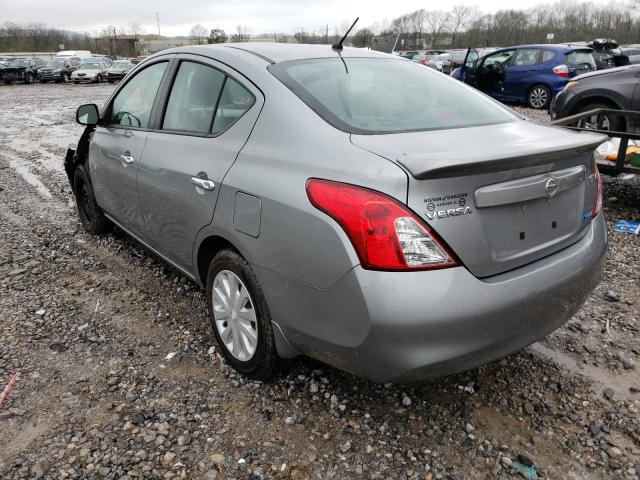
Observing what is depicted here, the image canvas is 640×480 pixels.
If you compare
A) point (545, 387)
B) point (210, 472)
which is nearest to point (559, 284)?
point (545, 387)

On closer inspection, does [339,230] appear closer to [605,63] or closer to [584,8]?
[605,63]

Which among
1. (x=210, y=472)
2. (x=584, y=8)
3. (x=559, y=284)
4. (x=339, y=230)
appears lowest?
(x=210, y=472)

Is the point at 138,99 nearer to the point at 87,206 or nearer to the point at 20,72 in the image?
the point at 87,206

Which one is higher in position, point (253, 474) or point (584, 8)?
point (584, 8)

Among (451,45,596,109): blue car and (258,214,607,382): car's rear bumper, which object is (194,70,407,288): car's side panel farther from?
(451,45,596,109): blue car

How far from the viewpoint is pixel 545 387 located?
2.63 meters

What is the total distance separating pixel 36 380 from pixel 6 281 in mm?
1585

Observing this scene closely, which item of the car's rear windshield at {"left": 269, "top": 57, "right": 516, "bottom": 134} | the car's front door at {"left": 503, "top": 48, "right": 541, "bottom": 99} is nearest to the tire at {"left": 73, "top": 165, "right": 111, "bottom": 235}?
the car's rear windshield at {"left": 269, "top": 57, "right": 516, "bottom": 134}

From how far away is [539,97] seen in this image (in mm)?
13555

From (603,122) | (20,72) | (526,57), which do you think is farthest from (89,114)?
(20,72)

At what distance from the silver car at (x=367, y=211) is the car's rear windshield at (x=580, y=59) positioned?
12298mm

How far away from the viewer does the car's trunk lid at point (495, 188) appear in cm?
186

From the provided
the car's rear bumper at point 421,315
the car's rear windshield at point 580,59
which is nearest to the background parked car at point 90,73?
the car's rear windshield at point 580,59

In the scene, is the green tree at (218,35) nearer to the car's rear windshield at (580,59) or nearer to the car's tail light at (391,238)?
the car's rear windshield at (580,59)
